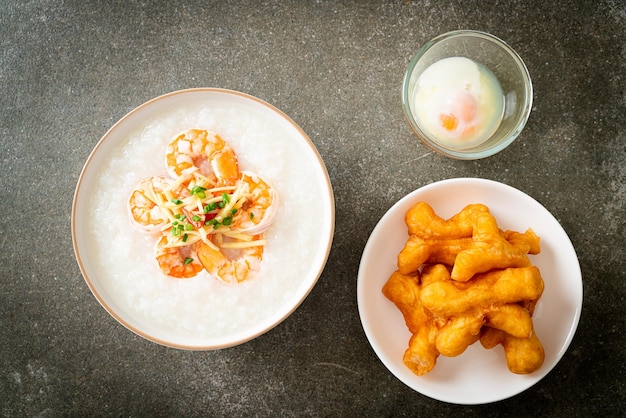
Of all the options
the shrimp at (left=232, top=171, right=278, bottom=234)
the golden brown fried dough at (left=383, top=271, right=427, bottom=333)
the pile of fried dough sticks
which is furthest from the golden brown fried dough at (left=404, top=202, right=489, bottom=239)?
the shrimp at (left=232, top=171, right=278, bottom=234)

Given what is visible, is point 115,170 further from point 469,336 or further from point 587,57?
point 587,57

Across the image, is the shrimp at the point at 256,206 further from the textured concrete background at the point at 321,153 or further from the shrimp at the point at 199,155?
the textured concrete background at the point at 321,153

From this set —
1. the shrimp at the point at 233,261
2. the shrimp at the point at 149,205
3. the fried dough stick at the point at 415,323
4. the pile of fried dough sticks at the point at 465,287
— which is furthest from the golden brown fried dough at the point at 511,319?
the shrimp at the point at 149,205

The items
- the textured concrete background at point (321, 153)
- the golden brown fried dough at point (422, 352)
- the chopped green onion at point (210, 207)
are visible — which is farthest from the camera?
the textured concrete background at point (321, 153)

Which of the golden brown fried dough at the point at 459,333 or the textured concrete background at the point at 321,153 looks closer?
the golden brown fried dough at the point at 459,333

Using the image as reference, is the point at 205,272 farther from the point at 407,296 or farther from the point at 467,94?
the point at 467,94

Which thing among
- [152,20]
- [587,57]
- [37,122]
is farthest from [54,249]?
[587,57]

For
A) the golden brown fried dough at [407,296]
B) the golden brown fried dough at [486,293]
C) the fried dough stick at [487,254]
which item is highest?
the fried dough stick at [487,254]
